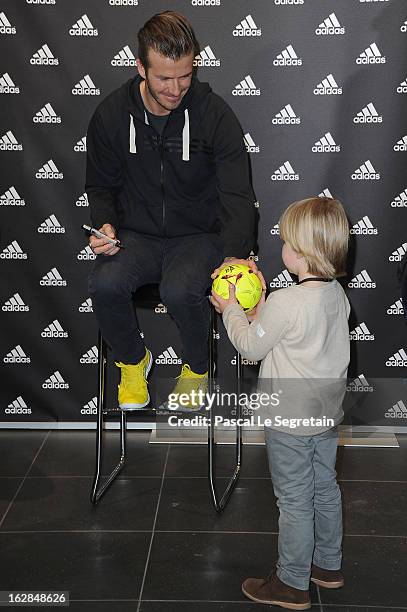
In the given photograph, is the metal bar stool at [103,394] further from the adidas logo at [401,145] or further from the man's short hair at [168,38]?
the adidas logo at [401,145]

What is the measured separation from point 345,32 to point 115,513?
7.68 ft

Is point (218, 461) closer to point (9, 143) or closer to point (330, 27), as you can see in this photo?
point (9, 143)

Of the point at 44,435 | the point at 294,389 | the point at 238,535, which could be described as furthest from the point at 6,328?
the point at 294,389

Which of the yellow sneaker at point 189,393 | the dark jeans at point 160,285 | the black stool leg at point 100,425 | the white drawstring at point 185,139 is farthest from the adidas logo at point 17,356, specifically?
the white drawstring at point 185,139

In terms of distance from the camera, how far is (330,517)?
262cm

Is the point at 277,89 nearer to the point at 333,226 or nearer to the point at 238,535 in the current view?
the point at 333,226

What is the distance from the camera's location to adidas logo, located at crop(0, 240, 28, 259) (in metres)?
3.99

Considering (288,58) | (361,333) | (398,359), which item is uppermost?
(288,58)

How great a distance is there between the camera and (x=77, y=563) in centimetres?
289

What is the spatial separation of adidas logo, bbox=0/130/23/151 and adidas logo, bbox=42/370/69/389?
113 centimetres

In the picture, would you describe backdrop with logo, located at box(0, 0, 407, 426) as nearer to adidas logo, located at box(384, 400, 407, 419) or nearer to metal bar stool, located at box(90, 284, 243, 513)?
adidas logo, located at box(384, 400, 407, 419)

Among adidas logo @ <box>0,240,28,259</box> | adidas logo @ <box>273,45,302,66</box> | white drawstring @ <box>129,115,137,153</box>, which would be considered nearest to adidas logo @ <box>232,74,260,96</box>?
adidas logo @ <box>273,45,302,66</box>

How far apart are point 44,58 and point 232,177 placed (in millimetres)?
1165

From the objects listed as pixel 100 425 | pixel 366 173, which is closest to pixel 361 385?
pixel 366 173
